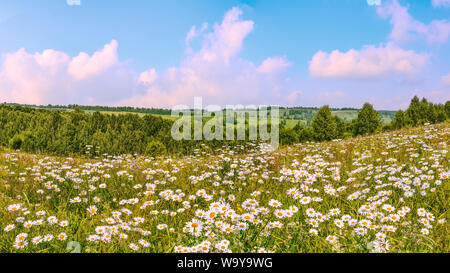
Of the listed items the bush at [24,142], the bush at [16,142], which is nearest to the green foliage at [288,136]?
the bush at [24,142]

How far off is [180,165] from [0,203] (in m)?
3.65

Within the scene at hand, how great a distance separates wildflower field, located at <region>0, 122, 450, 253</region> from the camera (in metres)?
3.05

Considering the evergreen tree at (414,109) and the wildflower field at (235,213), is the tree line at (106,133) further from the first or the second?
the wildflower field at (235,213)

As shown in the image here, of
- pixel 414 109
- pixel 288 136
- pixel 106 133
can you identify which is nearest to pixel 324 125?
pixel 288 136

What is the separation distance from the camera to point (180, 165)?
7387 millimetres

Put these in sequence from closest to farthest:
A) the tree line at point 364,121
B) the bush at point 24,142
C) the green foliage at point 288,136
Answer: the bush at point 24,142 < the green foliage at point 288,136 < the tree line at point 364,121

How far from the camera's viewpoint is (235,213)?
3697 mm

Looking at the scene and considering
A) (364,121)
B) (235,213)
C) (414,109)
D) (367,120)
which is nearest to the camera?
(235,213)

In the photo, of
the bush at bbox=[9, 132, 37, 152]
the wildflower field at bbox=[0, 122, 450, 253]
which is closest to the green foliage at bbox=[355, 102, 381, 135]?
the wildflower field at bbox=[0, 122, 450, 253]

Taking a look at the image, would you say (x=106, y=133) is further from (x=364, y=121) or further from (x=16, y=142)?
(x=364, y=121)

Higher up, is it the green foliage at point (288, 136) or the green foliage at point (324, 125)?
the green foliage at point (324, 125)

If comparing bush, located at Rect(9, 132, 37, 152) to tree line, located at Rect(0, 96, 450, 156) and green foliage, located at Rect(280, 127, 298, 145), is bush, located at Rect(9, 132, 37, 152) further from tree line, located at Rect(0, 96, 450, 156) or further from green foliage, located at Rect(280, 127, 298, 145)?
green foliage, located at Rect(280, 127, 298, 145)

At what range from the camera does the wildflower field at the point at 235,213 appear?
305cm
